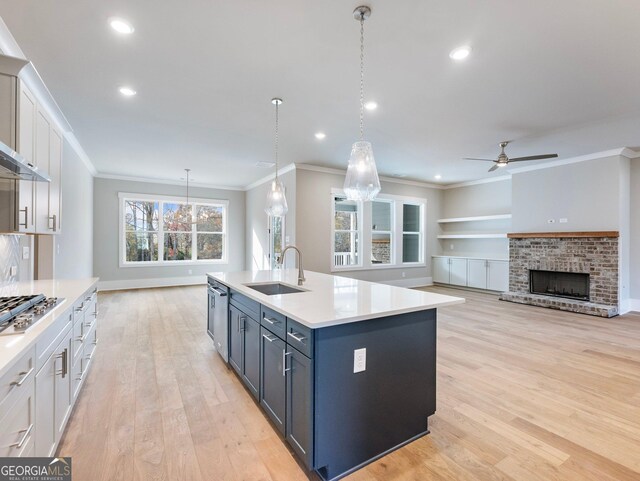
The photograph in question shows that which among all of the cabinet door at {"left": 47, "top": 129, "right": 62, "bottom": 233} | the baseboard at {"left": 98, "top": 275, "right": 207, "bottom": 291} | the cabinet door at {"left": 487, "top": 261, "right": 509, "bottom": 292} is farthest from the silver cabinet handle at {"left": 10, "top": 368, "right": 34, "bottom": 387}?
the cabinet door at {"left": 487, "top": 261, "right": 509, "bottom": 292}

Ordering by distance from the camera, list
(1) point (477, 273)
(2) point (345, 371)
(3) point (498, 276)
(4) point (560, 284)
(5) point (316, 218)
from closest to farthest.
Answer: (2) point (345, 371)
(4) point (560, 284)
(5) point (316, 218)
(3) point (498, 276)
(1) point (477, 273)

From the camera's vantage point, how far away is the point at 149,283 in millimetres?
8039

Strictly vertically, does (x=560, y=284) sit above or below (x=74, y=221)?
below

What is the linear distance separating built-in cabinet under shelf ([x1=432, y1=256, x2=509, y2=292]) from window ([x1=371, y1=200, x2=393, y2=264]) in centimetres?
157

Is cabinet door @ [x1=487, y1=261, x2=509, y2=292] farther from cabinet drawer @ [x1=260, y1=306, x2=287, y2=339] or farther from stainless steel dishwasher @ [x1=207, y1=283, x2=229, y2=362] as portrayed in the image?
cabinet drawer @ [x1=260, y1=306, x2=287, y2=339]

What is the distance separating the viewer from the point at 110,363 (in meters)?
3.27

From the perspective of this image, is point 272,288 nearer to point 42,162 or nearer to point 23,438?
point 23,438

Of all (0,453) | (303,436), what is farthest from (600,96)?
(0,453)

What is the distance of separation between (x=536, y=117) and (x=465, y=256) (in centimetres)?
498

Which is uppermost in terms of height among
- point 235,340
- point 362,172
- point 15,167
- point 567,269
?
point 362,172

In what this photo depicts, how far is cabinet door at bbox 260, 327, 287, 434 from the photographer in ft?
6.48

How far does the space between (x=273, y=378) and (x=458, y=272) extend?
23.2 ft

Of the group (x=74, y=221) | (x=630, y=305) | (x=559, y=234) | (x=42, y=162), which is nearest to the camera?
(x=42, y=162)

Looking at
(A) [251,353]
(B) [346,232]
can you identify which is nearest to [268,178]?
(B) [346,232]
